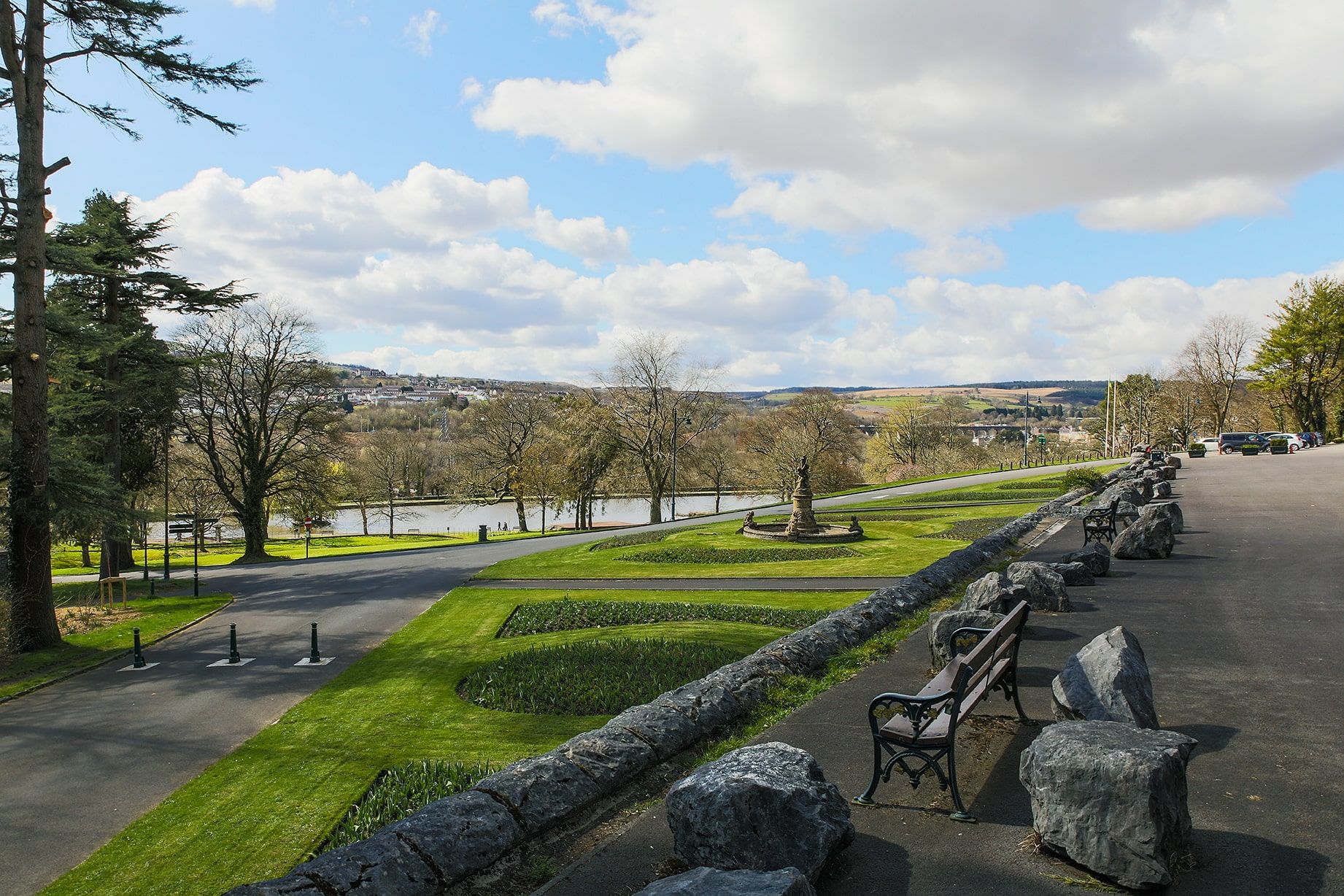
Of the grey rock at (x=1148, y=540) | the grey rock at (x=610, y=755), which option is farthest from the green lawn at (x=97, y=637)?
the grey rock at (x=1148, y=540)

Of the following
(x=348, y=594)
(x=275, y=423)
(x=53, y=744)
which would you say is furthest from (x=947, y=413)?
(x=53, y=744)

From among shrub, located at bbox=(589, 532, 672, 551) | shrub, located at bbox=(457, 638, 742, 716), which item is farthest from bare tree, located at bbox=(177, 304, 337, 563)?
shrub, located at bbox=(457, 638, 742, 716)

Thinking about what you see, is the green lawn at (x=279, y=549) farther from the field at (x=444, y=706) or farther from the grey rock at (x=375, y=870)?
the grey rock at (x=375, y=870)

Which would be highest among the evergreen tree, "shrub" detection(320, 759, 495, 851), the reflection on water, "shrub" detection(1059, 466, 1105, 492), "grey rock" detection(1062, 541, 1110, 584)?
the evergreen tree

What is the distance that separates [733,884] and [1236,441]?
203 ft

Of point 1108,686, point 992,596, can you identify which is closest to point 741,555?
point 992,596

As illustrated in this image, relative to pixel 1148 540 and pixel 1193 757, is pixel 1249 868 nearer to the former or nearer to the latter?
pixel 1193 757

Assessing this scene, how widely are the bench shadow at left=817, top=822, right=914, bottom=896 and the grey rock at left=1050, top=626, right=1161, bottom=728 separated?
189 cm

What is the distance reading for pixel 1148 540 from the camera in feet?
52.4

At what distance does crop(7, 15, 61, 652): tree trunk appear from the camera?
60.2 ft

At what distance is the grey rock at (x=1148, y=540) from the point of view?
15961 millimetres

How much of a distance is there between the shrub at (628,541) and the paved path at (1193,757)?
21956 mm

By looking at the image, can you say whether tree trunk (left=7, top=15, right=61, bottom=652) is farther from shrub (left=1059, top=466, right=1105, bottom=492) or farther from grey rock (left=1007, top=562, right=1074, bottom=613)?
shrub (left=1059, top=466, right=1105, bottom=492)

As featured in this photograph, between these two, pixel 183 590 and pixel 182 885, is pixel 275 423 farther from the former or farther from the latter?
pixel 182 885
